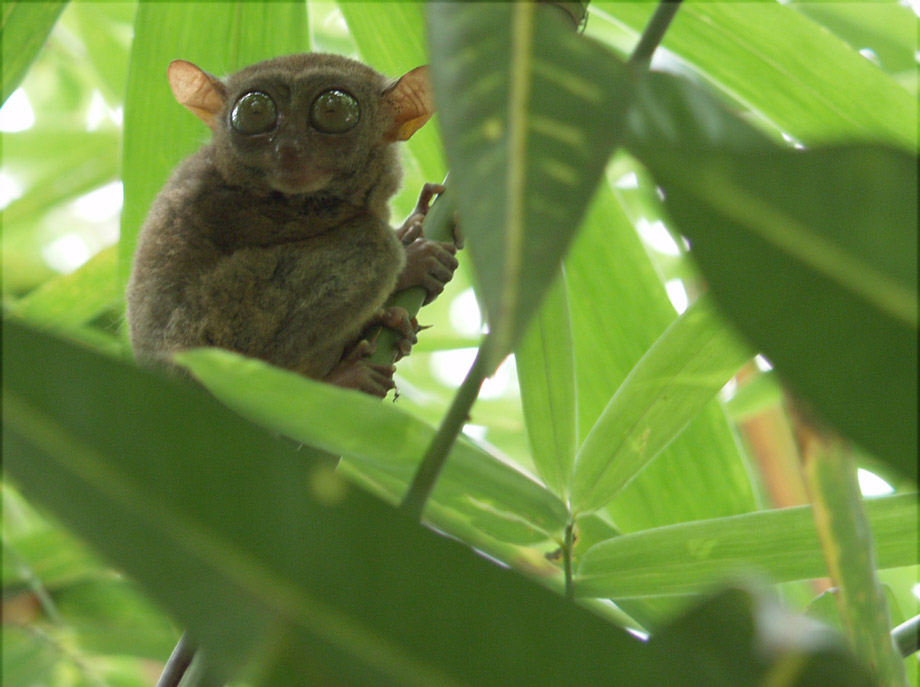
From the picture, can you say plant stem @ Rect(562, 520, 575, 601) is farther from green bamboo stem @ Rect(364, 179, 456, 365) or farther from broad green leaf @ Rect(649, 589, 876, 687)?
broad green leaf @ Rect(649, 589, 876, 687)

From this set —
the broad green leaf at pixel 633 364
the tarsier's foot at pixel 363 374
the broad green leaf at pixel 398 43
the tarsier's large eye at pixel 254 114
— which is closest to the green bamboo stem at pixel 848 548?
the broad green leaf at pixel 633 364

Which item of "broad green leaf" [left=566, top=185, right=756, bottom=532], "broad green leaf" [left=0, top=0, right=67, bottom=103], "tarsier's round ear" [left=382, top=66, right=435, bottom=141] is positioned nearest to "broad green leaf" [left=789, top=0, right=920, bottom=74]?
"tarsier's round ear" [left=382, top=66, right=435, bottom=141]

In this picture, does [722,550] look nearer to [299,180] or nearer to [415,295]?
[415,295]

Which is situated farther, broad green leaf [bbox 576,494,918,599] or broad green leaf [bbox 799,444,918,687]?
broad green leaf [bbox 576,494,918,599]

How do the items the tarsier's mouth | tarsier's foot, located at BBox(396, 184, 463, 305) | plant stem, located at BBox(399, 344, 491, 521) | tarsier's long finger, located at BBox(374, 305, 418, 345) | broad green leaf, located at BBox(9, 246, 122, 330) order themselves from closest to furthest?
plant stem, located at BBox(399, 344, 491, 521), tarsier's long finger, located at BBox(374, 305, 418, 345), tarsier's foot, located at BBox(396, 184, 463, 305), the tarsier's mouth, broad green leaf, located at BBox(9, 246, 122, 330)

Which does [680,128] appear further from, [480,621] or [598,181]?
[480,621]

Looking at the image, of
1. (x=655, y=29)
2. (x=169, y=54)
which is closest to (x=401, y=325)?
(x=169, y=54)

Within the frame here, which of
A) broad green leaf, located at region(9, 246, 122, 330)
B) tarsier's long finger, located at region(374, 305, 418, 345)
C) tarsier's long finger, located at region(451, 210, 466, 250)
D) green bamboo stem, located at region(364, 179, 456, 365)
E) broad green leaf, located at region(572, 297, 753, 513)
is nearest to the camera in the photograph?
broad green leaf, located at region(572, 297, 753, 513)

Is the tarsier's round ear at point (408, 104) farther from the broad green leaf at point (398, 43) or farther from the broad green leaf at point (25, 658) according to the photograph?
the broad green leaf at point (25, 658)
